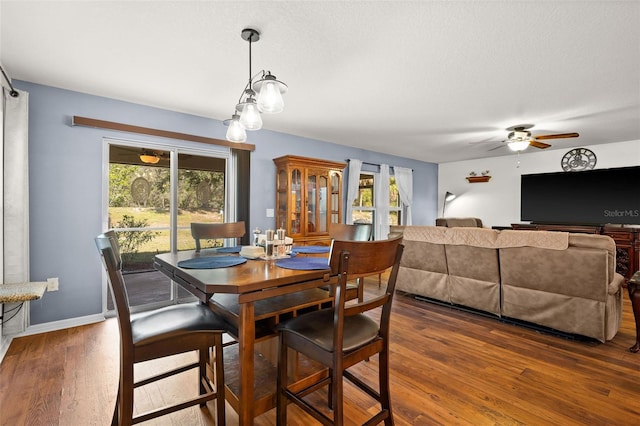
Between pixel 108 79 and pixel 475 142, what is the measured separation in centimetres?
504

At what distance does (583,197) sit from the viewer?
514cm

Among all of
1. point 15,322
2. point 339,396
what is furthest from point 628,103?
point 15,322

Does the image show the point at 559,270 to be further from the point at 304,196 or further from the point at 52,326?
the point at 52,326

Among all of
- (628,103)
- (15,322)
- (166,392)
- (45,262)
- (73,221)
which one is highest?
(628,103)

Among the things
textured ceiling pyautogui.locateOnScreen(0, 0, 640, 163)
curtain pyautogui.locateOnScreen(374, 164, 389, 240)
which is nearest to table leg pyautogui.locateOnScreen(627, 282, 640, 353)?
textured ceiling pyautogui.locateOnScreen(0, 0, 640, 163)

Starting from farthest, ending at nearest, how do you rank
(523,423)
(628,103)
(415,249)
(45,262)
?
(415,249), (628,103), (45,262), (523,423)

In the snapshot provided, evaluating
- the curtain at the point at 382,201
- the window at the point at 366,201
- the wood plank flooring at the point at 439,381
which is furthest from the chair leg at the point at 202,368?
the curtain at the point at 382,201

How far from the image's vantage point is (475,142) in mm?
5043

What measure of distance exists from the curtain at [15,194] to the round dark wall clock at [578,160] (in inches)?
296

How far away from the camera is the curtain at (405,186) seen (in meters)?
6.31

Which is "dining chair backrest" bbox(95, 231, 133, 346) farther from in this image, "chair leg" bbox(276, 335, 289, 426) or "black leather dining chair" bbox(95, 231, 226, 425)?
"chair leg" bbox(276, 335, 289, 426)

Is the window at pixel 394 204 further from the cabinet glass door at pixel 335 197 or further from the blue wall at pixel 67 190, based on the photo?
the blue wall at pixel 67 190

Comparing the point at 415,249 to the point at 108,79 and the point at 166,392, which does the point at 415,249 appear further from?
the point at 108,79

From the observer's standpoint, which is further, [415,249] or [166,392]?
[415,249]
